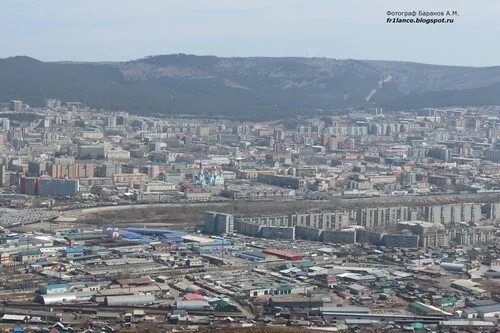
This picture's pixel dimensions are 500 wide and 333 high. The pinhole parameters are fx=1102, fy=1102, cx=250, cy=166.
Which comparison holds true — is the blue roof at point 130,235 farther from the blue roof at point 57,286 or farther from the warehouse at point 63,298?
the warehouse at point 63,298

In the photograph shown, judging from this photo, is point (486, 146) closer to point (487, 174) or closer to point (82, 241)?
point (487, 174)

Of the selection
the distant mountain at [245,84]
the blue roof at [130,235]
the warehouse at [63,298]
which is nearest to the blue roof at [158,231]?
the blue roof at [130,235]

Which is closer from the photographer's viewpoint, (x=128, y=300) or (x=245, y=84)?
(x=128, y=300)

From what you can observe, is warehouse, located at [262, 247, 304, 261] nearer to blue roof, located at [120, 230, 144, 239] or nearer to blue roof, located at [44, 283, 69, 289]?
blue roof, located at [120, 230, 144, 239]

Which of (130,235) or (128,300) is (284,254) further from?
(128,300)

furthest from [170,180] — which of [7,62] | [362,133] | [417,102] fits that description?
[7,62]

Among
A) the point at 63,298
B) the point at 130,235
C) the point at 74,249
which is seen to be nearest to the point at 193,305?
the point at 63,298

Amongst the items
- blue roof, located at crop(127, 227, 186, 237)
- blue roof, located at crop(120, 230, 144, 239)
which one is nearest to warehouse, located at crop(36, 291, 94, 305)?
blue roof, located at crop(120, 230, 144, 239)

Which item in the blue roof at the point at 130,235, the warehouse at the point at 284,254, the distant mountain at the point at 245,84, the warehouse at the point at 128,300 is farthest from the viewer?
the distant mountain at the point at 245,84
